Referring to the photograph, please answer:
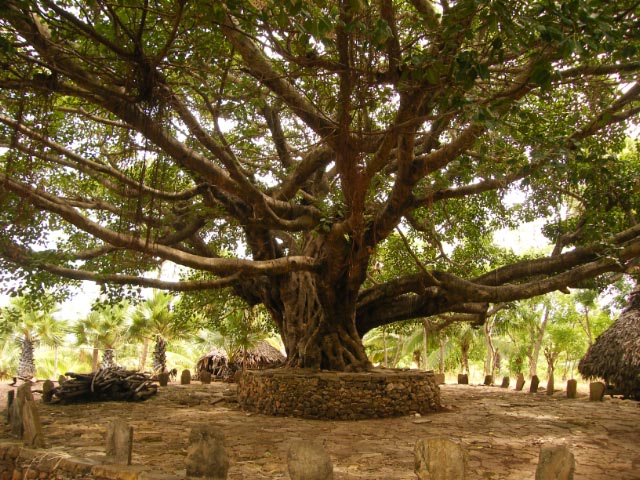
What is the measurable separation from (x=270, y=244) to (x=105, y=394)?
4758 mm

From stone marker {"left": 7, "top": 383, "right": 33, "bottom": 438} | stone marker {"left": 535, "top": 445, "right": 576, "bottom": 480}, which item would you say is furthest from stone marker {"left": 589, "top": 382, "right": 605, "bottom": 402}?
stone marker {"left": 7, "top": 383, "right": 33, "bottom": 438}

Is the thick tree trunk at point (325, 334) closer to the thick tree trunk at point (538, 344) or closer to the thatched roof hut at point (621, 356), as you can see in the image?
the thatched roof hut at point (621, 356)

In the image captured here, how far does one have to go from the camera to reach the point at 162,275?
32.0 ft

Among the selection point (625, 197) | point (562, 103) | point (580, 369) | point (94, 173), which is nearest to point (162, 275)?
point (94, 173)

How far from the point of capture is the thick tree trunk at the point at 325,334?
10.2m

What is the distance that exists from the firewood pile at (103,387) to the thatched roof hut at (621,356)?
1105cm

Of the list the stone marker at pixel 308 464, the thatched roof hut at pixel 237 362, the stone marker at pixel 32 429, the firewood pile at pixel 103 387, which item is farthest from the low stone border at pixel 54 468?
the thatched roof hut at pixel 237 362

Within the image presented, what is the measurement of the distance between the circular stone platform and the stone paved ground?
0.35 m

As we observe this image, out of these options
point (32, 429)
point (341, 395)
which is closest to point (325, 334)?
point (341, 395)

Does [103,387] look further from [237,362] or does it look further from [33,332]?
[33,332]

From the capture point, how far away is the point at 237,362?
1888 centimetres

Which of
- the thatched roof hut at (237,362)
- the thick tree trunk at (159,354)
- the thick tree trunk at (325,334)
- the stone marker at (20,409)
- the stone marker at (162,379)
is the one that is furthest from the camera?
the thick tree trunk at (159,354)

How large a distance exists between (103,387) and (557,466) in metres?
9.71

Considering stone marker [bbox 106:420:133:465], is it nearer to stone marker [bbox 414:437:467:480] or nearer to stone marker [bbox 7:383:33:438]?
stone marker [bbox 7:383:33:438]
